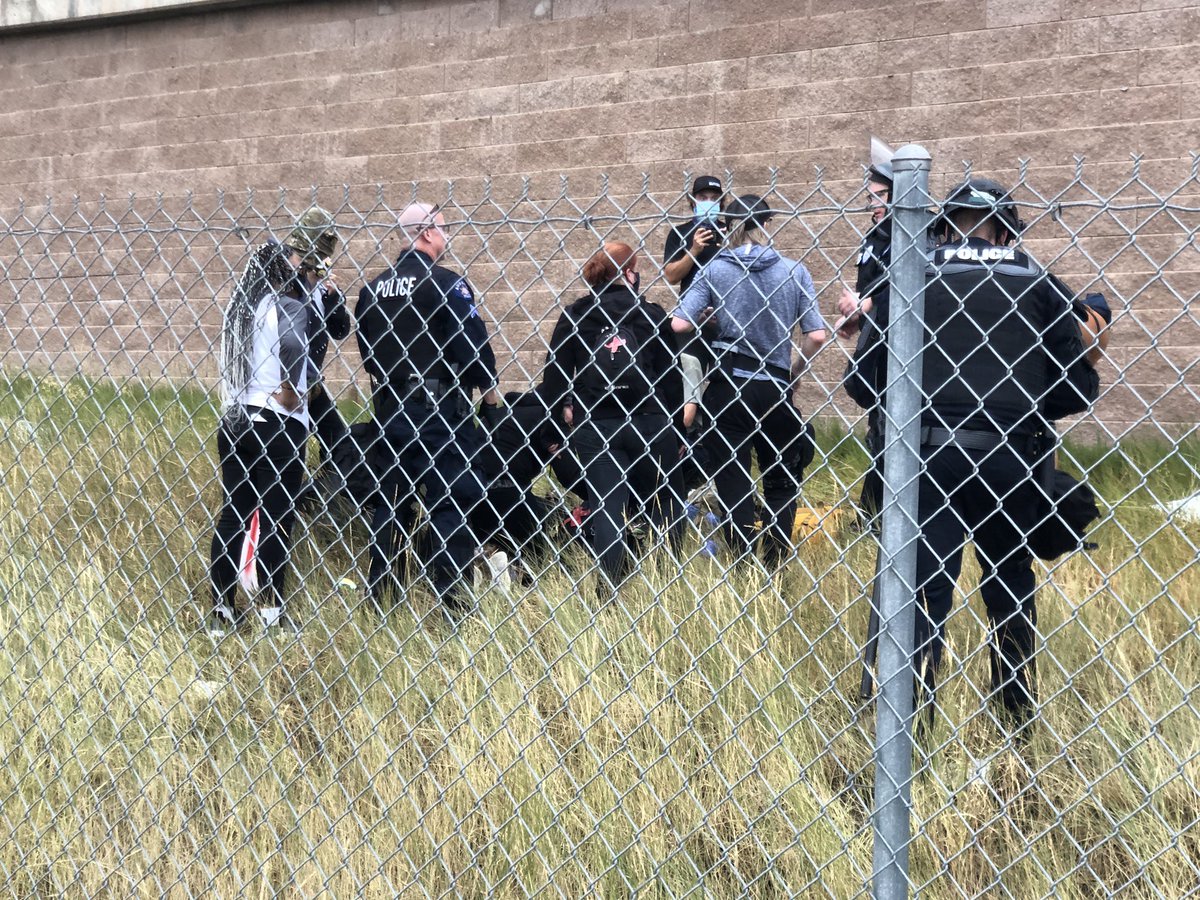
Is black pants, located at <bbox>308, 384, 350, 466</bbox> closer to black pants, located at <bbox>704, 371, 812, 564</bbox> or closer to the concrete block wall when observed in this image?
the concrete block wall

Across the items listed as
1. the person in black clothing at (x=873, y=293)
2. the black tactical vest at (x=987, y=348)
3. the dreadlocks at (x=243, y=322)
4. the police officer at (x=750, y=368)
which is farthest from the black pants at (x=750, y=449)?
the dreadlocks at (x=243, y=322)

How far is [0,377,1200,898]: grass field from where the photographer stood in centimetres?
305

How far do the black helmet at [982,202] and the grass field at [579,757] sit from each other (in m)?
0.64

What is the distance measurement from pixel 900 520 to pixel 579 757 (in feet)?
5.84

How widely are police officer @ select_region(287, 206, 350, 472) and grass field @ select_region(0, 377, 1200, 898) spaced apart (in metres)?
0.59

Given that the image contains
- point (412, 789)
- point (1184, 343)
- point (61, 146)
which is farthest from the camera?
point (61, 146)

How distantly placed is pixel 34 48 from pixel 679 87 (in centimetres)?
542

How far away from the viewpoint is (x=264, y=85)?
9422mm

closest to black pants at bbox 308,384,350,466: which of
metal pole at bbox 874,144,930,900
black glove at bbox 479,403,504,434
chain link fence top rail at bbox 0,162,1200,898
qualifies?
black glove at bbox 479,403,504,434

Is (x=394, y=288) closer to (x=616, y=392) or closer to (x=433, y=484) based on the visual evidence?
(x=433, y=484)

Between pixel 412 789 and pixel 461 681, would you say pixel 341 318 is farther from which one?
pixel 412 789

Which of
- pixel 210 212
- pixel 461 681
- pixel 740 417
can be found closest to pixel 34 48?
pixel 210 212

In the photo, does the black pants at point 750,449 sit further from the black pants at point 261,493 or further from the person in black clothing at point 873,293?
the black pants at point 261,493

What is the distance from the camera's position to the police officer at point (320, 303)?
3309 mm
